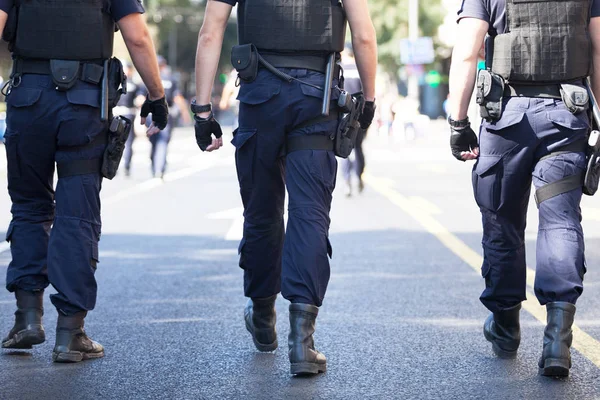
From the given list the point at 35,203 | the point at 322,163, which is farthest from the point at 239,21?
the point at 35,203

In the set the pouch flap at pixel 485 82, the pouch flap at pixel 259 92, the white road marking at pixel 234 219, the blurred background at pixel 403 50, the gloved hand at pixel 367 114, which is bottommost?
the blurred background at pixel 403 50

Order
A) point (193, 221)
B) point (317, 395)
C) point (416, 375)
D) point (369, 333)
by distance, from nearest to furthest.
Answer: point (317, 395) → point (416, 375) → point (369, 333) → point (193, 221)

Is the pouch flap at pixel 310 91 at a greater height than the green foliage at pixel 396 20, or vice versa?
the pouch flap at pixel 310 91

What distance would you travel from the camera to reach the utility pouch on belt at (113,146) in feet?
18.3

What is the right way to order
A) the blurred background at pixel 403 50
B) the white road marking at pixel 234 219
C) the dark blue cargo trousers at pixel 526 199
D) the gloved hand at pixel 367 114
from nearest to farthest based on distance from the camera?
the dark blue cargo trousers at pixel 526 199 < the gloved hand at pixel 367 114 < the white road marking at pixel 234 219 < the blurred background at pixel 403 50

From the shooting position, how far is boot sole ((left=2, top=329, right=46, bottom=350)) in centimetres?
554

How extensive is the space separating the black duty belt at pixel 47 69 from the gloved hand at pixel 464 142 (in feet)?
5.03

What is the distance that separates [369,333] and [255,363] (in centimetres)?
95

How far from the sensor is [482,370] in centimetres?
533

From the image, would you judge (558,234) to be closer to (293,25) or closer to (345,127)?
(345,127)

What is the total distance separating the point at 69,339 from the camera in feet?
17.9

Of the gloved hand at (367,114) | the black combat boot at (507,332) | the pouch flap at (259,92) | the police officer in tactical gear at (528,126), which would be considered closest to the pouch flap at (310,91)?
the pouch flap at (259,92)

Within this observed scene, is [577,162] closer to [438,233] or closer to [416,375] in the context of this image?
[416,375]

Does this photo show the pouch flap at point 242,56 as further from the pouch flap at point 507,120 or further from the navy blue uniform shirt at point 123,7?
the pouch flap at point 507,120
